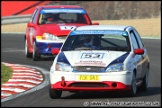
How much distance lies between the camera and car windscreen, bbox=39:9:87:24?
70.9 feet

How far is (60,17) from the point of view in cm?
2203

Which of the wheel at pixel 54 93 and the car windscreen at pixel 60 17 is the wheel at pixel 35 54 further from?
the wheel at pixel 54 93

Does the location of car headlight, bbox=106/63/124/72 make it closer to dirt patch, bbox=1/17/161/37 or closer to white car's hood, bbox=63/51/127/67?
white car's hood, bbox=63/51/127/67

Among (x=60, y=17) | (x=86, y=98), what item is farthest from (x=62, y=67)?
(x=60, y=17)

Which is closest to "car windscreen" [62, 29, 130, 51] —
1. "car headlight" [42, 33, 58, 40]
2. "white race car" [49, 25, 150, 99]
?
"white race car" [49, 25, 150, 99]

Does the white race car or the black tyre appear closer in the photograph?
the white race car

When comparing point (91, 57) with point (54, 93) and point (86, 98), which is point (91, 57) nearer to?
point (86, 98)

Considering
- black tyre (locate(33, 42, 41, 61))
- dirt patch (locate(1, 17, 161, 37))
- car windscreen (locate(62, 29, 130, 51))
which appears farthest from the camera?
dirt patch (locate(1, 17, 161, 37))

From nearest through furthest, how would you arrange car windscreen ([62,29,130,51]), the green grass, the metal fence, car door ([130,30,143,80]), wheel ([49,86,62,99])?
wheel ([49,86,62,99]) → car door ([130,30,143,80]) → car windscreen ([62,29,130,51]) → the green grass → the metal fence

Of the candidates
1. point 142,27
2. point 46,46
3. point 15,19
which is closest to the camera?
point 46,46

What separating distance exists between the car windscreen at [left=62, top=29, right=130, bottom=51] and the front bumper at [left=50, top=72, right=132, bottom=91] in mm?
1062

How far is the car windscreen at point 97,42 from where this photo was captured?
1340 cm

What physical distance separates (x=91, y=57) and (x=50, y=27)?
8.36 m

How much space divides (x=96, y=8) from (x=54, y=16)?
25103 mm
